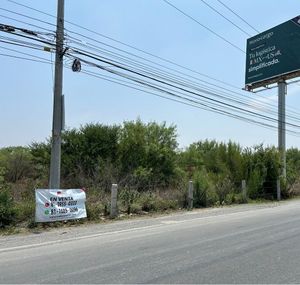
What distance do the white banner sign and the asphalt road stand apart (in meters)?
1.13

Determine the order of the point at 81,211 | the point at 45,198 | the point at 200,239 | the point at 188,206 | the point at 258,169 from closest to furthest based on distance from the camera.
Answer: the point at 200,239, the point at 45,198, the point at 81,211, the point at 188,206, the point at 258,169

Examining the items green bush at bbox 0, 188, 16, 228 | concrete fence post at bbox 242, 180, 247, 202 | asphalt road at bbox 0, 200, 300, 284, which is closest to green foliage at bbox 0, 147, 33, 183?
concrete fence post at bbox 242, 180, 247, 202

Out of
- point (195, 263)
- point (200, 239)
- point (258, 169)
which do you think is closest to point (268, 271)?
point (195, 263)

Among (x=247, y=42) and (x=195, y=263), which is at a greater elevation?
(x=247, y=42)

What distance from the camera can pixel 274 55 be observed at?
42.2m

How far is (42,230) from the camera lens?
1454 cm

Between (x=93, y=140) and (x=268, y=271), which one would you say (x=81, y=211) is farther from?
(x=93, y=140)

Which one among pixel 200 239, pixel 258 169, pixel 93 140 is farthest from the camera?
pixel 93 140

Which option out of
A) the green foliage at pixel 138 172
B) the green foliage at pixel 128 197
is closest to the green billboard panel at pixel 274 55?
the green foliage at pixel 138 172

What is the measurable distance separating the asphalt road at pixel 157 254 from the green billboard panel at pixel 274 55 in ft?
93.9

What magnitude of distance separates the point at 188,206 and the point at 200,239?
1064cm

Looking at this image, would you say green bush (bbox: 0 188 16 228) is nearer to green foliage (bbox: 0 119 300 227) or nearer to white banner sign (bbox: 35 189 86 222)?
green foliage (bbox: 0 119 300 227)

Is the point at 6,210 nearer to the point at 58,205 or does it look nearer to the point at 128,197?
the point at 58,205

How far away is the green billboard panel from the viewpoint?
4053 cm
